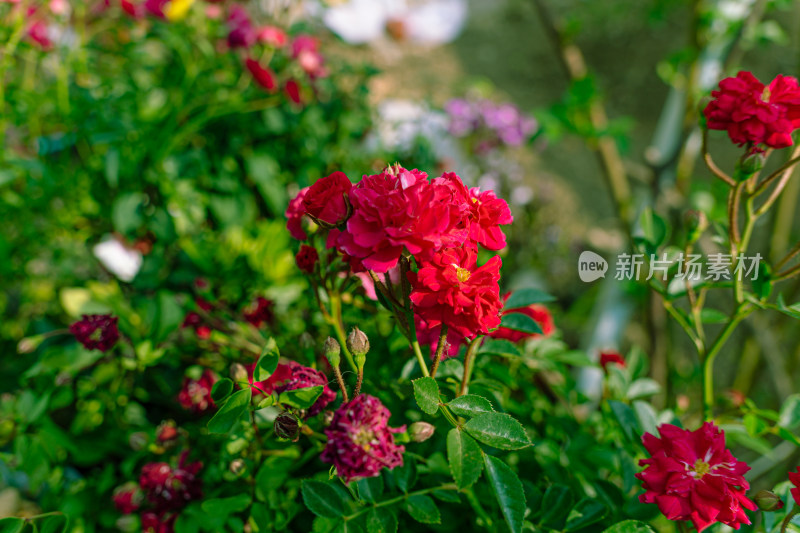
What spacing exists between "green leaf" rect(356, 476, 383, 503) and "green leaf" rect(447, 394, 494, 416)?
0.38 ft

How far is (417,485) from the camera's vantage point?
56 cm

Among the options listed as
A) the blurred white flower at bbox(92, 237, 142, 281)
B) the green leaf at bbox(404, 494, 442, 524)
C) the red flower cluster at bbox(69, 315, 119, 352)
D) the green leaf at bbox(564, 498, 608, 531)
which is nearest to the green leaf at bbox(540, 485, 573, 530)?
the green leaf at bbox(564, 498, 608, 531)

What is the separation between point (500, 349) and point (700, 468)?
207 millimetres

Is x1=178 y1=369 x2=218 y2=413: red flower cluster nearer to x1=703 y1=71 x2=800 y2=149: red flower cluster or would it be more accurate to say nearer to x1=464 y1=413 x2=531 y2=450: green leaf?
x1=464 y1=413 x2=531 y2=450: green leaf

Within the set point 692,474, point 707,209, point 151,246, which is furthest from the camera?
point 707,209

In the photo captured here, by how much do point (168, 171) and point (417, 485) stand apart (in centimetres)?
81

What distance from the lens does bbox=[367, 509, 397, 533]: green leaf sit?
17.0 inches

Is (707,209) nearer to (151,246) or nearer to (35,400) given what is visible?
(151,246)

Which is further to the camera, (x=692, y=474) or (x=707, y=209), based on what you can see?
(x=707, y=209)

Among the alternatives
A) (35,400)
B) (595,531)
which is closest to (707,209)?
(595,531)

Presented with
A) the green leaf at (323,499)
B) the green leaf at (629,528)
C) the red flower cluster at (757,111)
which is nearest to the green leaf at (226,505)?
the green leaf at (323,499)

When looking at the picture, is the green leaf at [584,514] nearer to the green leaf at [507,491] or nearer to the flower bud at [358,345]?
the green leaf at [507,491]

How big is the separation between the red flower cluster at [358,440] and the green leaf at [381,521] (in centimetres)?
9

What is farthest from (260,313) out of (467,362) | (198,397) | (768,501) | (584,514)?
(768,501)
